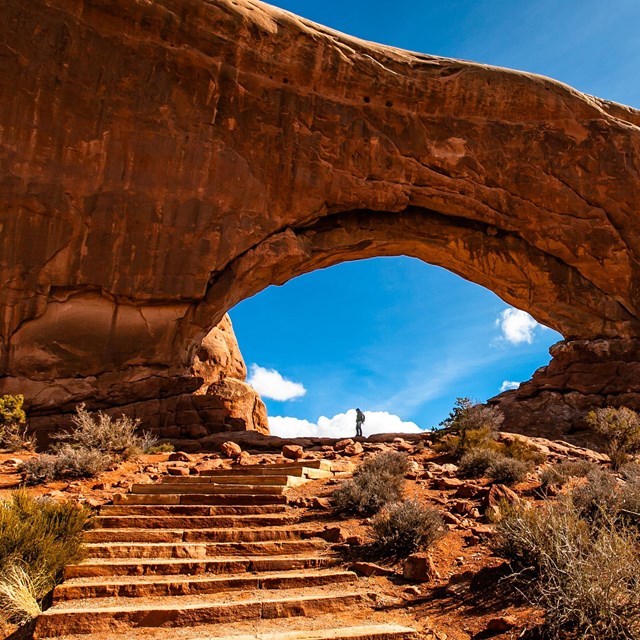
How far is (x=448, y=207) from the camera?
1848 centimetres

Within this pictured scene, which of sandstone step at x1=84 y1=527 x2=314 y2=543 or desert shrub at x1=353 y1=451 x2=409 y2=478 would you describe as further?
desert shrub at x1=353 y1=451 x2=409 y2=478

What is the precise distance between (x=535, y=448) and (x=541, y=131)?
39.1 feet

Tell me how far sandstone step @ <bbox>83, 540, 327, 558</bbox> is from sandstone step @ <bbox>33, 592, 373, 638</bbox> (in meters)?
1.05

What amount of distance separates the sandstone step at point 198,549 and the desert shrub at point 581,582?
2576 mm

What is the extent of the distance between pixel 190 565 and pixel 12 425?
9595 mm

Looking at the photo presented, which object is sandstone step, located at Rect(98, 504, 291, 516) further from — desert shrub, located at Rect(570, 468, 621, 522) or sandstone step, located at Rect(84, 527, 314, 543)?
desert shrub, located at Rect(570, 468, 621, 522)

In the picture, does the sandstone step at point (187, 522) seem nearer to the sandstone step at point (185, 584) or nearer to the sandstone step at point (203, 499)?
the sandstone step at point (203, 499)

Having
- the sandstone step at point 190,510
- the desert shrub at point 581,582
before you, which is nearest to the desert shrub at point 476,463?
the sandstone step at point 190,510

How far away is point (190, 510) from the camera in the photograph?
736 cm

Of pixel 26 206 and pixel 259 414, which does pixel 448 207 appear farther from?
pixel 26 206

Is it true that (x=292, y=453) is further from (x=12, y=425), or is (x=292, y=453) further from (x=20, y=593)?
(x=12, y=425)

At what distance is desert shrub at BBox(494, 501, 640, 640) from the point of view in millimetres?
3578

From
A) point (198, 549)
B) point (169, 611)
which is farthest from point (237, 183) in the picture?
point (169, 611)

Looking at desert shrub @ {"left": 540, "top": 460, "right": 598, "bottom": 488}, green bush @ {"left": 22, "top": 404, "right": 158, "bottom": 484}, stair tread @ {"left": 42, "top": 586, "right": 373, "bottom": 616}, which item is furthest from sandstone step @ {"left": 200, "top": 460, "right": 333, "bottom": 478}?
stair tread @ {"left": 42, "top": 586, "right": 373, "bottom": 616}
